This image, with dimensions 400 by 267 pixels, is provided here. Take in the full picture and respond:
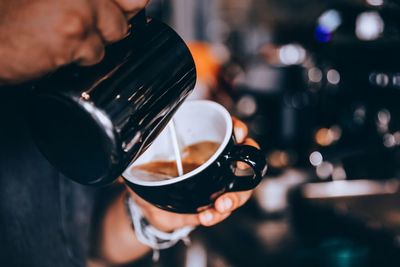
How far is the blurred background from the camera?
1.20 metres

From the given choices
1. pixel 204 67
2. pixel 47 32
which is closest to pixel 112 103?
pixel 47 32

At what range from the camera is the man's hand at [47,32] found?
0.46 m

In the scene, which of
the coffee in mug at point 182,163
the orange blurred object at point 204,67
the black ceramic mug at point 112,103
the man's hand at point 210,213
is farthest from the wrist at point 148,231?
the orange blurred object at point 204,67

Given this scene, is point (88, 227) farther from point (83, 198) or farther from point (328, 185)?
point (328, 185)

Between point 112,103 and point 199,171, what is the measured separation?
8.2 inches

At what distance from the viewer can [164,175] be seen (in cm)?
86

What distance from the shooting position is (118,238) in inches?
43.8

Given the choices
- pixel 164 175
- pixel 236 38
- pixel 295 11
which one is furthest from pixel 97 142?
pixel 236 38

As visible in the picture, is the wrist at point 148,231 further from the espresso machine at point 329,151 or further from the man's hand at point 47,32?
the man's hand at point 47,32

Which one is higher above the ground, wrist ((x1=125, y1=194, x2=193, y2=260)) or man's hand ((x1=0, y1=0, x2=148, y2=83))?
man's hand ((x1=0, y1=0, x2=148, y2=83))

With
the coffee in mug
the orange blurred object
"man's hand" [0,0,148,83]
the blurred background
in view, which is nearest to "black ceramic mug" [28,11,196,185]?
"man's hand" [0,0,148,83]

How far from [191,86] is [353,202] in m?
0.96

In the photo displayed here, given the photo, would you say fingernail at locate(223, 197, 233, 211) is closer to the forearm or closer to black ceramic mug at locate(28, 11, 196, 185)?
black ceramic mug at locate(28, 11, 196, 185)

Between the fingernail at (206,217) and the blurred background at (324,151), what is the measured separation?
1.27 feet
